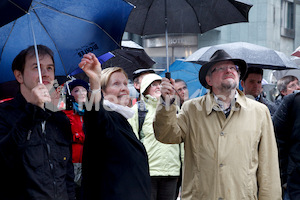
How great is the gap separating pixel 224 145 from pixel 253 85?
2289 mm

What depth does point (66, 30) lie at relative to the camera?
361 centimetres

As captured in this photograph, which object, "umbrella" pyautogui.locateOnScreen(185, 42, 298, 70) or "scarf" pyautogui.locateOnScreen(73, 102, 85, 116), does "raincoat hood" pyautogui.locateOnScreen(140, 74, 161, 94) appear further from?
"scarf" pyautogui.locateOnScreen(73, 102, 85, 116)

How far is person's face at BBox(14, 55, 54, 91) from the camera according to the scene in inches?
124

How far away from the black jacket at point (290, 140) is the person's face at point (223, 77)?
66 centimetres

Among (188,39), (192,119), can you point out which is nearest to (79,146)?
(192,119)

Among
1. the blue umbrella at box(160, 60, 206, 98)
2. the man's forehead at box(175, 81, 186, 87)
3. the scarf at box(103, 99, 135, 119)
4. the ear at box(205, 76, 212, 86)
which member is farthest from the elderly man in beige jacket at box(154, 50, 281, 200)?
the blue umbrella at box(160, 60, 206, 98)

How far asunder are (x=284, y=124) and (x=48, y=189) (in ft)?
8.73

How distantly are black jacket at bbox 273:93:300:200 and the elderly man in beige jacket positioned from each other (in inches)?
15.9

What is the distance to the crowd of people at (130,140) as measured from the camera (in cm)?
296

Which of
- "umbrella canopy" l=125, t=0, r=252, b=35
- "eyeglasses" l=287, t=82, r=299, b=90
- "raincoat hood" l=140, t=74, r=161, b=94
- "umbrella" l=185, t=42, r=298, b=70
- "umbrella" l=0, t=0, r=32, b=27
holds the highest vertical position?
"umbrella canopy" l=125, t=0, r=252, b=35

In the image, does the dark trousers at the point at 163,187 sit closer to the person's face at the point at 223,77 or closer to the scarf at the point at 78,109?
the scarf at the point at 78,109

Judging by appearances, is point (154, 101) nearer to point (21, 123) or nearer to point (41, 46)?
point (41, 46)

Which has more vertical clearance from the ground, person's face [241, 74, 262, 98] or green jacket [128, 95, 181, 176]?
person's face [241, 74, 262, 98]

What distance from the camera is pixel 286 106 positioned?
4.36m
